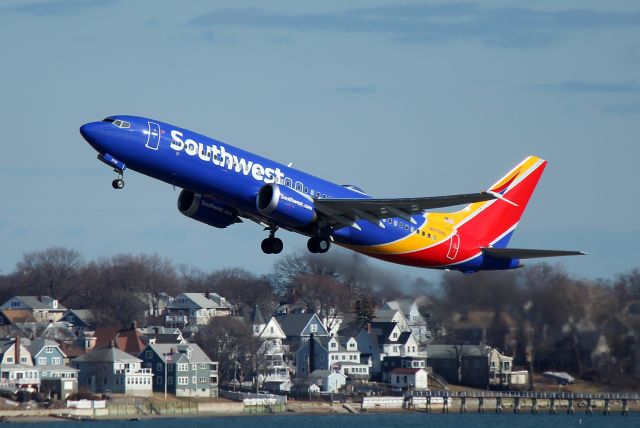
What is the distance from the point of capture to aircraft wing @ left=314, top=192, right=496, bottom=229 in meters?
53.4

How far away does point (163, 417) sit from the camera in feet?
414

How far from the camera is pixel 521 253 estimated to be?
6019 centimetres

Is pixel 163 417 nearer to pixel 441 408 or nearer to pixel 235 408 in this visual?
pixel 235 408

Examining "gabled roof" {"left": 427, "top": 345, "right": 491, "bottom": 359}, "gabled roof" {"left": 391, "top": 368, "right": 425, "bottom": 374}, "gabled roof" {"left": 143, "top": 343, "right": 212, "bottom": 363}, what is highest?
"gabled roof" {"left": 143, "top": 343, "right": 212, "bottom": 363}

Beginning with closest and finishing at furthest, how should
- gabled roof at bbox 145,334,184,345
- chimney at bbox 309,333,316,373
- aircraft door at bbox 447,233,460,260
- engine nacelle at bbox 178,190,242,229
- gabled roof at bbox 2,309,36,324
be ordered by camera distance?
engine nacelle at bbox 178,190,242,229 < aircraft door at bbox 447,233,460,260 < gabled roof at bbox 145,334,184,345 < chimney at bbox 309,333,316,373 < gabled roof at bbox 2,309,36,324

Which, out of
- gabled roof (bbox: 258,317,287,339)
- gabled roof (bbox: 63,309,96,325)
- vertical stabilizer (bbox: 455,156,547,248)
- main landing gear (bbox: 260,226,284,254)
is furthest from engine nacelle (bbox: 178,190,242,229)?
gabled roof (bbox: 63,309,96,325)

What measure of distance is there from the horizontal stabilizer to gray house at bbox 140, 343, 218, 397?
73805mm

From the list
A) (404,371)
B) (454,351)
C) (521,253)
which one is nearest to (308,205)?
(521,253)

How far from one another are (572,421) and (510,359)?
161 ft

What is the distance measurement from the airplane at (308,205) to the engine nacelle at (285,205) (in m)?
0.04

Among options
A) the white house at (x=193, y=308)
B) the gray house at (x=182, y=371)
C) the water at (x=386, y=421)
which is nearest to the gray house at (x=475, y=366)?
the water at (x=386, y=421)

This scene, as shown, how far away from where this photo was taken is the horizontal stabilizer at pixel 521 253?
57.3 meters

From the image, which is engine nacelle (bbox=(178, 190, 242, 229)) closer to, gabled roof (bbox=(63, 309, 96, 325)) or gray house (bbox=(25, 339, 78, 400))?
gray house (bbox=(25, 339, 78, 400))

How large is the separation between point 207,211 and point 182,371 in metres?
76.6
